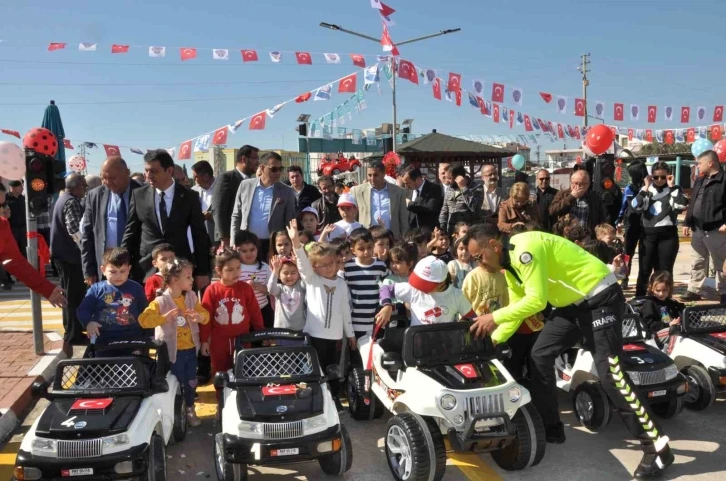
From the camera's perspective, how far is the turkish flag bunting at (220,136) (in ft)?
50.1

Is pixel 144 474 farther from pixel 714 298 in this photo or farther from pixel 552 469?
pixel 714 298

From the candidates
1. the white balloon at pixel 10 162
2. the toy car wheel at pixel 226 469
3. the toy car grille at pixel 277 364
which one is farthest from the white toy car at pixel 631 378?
the white balloon at pixel 10 162

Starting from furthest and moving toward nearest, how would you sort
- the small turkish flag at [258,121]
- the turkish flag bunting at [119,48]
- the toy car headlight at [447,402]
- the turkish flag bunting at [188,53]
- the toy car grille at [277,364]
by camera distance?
the small turkish flag at [258,121] → the turkish flag bunting at [188,53] → the turkish flag bunting at [119,48] → the toy car grille at [277,364] → the toy car headlight at [447,402]

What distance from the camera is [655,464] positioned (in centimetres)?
383

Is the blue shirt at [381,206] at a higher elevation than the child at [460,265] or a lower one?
higher

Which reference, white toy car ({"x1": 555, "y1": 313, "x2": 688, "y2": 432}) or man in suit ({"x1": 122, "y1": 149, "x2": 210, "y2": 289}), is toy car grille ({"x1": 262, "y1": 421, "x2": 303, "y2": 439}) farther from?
man in suit ({"x1": 122, "y1": 149, "x2": 210, "y2": 289})

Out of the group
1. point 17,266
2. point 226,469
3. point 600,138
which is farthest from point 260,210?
point 600,138

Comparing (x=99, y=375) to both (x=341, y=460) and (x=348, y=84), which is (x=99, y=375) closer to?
(x=341, y=460)

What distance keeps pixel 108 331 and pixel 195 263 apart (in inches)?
44.7

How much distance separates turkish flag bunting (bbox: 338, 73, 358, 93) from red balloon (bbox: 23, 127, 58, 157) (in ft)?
28.9

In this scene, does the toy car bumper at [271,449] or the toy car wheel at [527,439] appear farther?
the toy car wheel at [527,439]

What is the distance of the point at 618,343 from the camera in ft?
13.3

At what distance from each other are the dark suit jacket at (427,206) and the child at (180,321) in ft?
12.1

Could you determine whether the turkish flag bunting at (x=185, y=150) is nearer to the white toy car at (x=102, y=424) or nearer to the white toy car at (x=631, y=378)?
the white toy car at (x=102, y=424)
